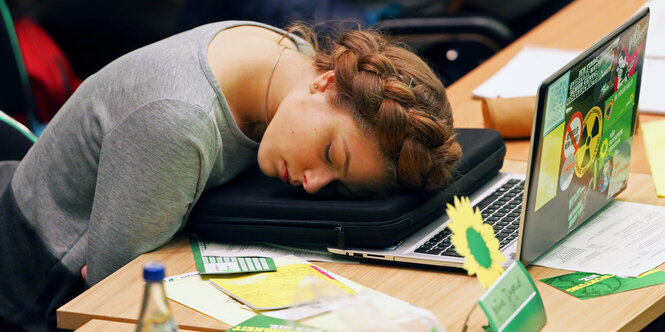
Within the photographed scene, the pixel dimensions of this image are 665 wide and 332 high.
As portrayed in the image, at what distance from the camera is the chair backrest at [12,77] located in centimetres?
225

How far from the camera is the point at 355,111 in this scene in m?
1.22

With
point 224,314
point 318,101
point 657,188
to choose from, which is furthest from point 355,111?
point 657,188

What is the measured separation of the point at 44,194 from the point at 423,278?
2.31 feet

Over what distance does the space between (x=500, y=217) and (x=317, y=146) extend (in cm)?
32

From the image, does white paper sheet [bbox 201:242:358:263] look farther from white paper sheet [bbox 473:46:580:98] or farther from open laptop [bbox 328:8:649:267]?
white paper sheet [bbox 473:46:580:98]

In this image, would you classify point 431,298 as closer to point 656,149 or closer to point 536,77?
point 656,149

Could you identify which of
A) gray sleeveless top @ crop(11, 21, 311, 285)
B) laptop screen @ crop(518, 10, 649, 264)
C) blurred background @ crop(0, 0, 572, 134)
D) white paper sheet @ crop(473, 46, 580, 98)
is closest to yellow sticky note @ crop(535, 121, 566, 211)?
laptop screen @ crop(518, 10, 649, 264)

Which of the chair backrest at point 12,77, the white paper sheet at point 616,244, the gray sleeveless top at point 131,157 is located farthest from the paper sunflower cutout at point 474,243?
the chair backrest at point 12,77

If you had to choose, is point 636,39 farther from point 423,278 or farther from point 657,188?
point 423,278

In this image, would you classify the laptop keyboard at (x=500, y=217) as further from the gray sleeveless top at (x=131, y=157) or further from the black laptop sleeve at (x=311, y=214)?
the gray sleeveless top at (x=131, y=157)

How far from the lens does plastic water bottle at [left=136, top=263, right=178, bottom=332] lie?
0.73m

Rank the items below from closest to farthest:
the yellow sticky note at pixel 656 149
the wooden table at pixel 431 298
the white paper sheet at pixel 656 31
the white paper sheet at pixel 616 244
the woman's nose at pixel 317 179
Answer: the wooden table at pixel 431 298 < the white paper sheet at pixel 616 244 < the woman's nose at pixel 317 179 < the yellow sticky note at pixel 656 149 < the white paper sheet at pixel 656 31

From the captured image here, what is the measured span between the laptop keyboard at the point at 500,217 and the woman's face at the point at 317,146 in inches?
5.3

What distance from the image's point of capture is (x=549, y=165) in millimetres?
1063
